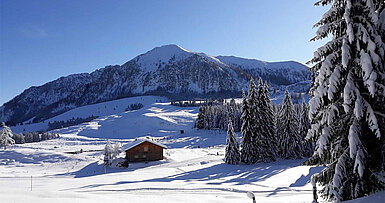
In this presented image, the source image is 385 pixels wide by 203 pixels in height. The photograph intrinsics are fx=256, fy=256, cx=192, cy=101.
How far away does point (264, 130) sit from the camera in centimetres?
4534

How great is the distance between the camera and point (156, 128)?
15912 centimetres

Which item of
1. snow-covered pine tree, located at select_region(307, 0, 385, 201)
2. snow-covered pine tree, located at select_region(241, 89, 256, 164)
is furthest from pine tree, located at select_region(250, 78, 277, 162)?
snow-covered pine tree, located at select_region(307, 0, 385, 201)

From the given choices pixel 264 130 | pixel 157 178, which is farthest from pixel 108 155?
pixel 264 130

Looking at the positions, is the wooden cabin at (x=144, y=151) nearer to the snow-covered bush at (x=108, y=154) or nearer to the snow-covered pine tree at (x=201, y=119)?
the snow-covered bush at (x=108, y=154)

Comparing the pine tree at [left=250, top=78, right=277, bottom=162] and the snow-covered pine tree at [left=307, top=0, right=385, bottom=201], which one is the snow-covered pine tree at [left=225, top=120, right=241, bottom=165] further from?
the snow-covered pine tree at [left=307, top=0, right=385, bottom=201]

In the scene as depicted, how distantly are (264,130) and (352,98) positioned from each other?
37309 millimetres

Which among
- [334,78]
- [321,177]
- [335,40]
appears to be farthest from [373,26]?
[321,177]

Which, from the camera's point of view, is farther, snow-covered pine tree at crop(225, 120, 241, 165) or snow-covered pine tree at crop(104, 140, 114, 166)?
snow-covered pine tree at crop(104, 140, 114, 166)

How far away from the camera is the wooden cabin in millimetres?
57456

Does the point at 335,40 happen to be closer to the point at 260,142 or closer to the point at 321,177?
the point at 321,177

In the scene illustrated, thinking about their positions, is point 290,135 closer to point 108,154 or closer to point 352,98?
point 108,154

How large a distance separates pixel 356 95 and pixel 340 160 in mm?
2501

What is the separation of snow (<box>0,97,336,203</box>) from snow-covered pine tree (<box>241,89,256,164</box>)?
1.68m

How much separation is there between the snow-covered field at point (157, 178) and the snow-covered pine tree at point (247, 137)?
2.65 meters
